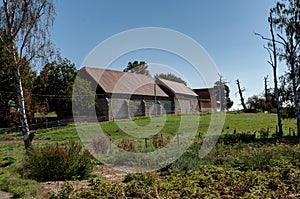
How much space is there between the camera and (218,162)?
8289 mm

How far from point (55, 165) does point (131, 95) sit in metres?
26.2

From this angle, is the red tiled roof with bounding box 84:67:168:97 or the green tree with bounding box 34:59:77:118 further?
the red tiled roof with bounding box 84:67:168:97

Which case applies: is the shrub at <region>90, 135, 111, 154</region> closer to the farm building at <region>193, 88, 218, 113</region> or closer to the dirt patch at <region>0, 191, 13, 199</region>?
the dirt patch at <region>0, 191, 13, 199</region>

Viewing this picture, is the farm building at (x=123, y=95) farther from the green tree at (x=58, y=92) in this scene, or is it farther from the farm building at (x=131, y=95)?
the green tree at (x=58, y=92)

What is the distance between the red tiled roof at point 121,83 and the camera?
31981 mm

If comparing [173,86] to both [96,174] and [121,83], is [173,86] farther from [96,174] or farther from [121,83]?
[96,174]

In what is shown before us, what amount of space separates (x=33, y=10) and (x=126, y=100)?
73.7ft

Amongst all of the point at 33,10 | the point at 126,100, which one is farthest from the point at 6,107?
the point at 33,10

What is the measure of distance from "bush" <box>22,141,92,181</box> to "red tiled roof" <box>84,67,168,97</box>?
23579mm

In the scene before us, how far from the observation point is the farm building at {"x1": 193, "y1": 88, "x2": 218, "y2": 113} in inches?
1710

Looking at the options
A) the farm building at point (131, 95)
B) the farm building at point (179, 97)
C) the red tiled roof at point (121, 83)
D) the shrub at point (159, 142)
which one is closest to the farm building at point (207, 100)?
the farm building at point (179, 97)

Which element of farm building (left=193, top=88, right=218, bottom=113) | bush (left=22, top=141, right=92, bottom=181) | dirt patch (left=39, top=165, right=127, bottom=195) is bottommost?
dirt patch (left=39, top=165, right=127, bottom=195)

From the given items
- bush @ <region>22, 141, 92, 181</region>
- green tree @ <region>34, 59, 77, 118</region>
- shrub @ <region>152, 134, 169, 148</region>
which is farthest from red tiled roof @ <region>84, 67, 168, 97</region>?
bush @ <region>22, 141, 92, 181</region>

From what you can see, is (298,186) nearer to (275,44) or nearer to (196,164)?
(196,164)
